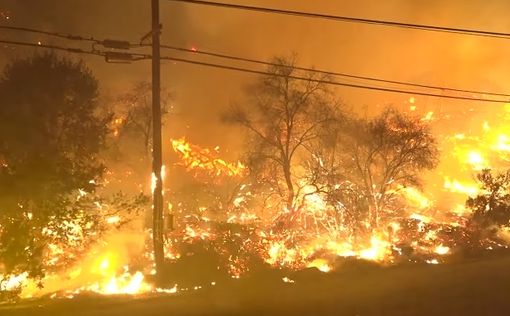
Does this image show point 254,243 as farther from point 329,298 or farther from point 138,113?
point 138,113

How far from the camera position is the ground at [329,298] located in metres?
13.4

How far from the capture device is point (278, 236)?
26.3m

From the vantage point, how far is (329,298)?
16.1 m

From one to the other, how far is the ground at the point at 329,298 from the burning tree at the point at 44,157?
6.56ft

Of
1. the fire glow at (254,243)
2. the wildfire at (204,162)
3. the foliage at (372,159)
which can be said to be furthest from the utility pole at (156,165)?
the wildfire at (204,162)

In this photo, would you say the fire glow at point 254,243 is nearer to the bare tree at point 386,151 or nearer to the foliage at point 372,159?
the foliage at point 372,159

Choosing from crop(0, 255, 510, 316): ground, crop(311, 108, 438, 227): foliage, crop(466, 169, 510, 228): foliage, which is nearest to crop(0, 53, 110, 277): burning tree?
crop(0, 255, 510, 316): ground

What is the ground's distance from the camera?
13422mm

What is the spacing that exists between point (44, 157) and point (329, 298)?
9804mm

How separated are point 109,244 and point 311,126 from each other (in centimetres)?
1373

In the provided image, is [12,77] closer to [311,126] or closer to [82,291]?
[82,291]

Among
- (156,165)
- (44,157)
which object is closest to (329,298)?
(156,165)

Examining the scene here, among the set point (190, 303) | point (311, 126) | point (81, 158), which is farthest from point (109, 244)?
point (311, 126)

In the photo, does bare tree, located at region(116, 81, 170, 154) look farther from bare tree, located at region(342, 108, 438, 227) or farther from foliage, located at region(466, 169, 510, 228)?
foliage, located at region(466, 169, 510, 228)
